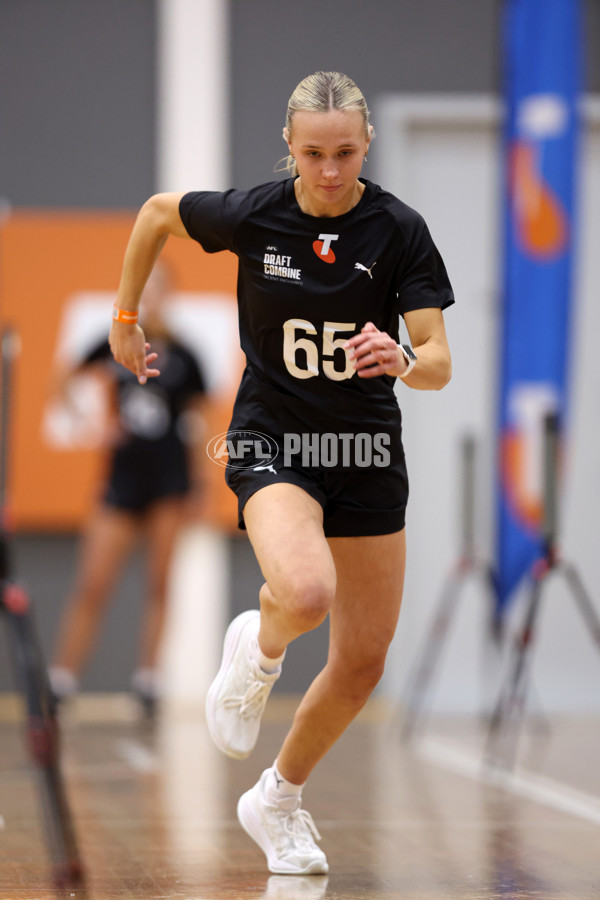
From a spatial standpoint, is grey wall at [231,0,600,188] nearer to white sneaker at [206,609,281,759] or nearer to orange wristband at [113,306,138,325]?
orange wristband at [113,306,138,325]

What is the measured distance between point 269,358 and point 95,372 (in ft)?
11.7

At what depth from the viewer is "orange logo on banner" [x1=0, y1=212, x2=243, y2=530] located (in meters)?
6.28

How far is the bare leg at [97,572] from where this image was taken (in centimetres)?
577

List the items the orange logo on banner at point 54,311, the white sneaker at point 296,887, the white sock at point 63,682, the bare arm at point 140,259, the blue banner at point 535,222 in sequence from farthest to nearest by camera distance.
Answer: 1. the orange logo on banner at point 54,311
2. the white sock at point 63,682
3. the blue banner at point 535,222
4. the bare arm at point 140,259
5. the white sneaker at point 296,887

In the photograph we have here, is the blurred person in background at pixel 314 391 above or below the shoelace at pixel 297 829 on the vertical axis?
above

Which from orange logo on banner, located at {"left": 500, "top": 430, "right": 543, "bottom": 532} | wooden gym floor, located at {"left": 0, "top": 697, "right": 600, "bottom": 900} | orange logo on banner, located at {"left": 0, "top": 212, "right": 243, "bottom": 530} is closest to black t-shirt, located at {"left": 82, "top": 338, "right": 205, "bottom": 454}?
orange logo on banner, located at {"left": 0, "top": 212, "right": 243, "bottom": 530}

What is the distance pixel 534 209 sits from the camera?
5551mm

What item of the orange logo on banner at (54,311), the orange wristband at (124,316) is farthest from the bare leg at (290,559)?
the orange logo on banner at (54,311)

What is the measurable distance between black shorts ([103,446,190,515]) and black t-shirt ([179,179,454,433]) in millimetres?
3287

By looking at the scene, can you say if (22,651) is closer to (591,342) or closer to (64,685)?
(64,685)

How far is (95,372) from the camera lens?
5.98m

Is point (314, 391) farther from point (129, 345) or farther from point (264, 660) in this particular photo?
point (264, 660)

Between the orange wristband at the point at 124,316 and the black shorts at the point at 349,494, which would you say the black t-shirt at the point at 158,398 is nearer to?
the orange wristband at the point at 124,316
